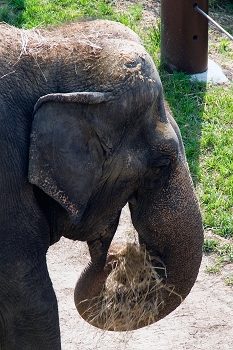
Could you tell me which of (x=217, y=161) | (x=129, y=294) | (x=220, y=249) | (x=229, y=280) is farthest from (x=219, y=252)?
(x=129, y=294)

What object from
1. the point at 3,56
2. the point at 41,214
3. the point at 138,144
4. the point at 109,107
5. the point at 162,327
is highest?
the point at 3,56

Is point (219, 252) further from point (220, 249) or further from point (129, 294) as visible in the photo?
point (129, 294)

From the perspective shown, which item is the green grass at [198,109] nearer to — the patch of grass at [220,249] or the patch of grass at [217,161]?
the patch of grass at [217,161]

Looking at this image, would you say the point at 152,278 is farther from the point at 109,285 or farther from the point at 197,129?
the point at 197,129

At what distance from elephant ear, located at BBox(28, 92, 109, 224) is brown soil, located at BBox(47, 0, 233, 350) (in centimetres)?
152

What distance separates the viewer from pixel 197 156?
21.4ft

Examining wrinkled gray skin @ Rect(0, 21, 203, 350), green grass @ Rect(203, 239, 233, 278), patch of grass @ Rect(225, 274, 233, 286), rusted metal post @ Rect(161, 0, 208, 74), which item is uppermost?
wrinkled gray skin @ Rect(0, 21, 203, 350)

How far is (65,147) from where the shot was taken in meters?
3.17

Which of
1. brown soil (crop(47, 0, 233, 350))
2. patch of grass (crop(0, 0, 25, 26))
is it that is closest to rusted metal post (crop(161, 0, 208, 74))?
patch of grass (crop(0, 0, 25, 26))

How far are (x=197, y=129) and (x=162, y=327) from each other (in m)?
2.34

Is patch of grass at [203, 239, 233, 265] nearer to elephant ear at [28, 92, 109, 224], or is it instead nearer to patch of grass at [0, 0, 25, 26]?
elephant ear at [28, 92, 109, 224]

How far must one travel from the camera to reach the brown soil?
4852 mm

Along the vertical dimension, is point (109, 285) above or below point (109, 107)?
below

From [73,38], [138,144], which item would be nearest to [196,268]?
[138,144]
